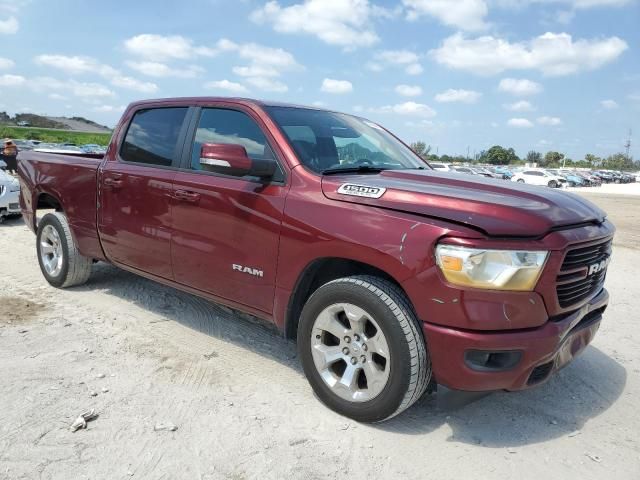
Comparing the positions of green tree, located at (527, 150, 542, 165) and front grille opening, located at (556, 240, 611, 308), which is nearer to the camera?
front grille opening, located at (556, 240, 611, 308)

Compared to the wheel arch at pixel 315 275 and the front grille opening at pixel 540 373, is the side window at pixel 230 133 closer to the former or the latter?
the wheel arch at pixel 315 275

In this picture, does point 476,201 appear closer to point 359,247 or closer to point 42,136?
point 359,247

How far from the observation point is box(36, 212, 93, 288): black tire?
5023mm

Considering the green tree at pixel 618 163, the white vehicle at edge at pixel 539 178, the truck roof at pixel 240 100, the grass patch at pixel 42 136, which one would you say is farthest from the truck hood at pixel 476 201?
the green tree at pixel 618 163

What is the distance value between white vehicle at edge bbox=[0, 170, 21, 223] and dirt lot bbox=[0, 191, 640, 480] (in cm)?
550

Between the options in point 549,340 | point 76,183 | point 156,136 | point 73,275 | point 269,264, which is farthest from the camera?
point 73,275

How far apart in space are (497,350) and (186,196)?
2321 millimetres

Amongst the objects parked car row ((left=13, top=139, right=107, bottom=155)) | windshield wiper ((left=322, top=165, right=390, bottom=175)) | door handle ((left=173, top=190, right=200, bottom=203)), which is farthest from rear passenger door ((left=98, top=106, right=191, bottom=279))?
windshield wiper ((left=322, top=165, right=390, bottom=175))

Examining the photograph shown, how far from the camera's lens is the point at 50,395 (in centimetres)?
311

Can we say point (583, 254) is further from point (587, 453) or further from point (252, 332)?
point (252, 332)

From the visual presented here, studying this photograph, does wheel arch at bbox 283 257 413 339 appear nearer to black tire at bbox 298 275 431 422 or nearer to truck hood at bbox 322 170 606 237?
black tire at bbox 298 275 431 422

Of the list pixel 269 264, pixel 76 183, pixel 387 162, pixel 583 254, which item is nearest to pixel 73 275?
pixel 76 183

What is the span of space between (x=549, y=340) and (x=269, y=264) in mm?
1634

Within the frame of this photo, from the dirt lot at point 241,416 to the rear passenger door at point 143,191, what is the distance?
0.63m
